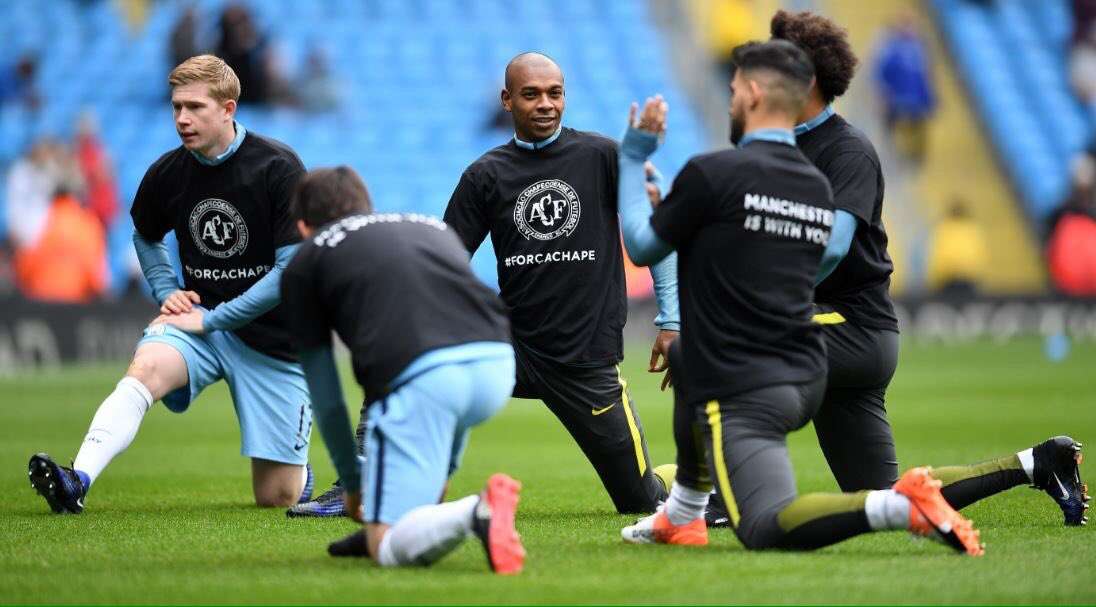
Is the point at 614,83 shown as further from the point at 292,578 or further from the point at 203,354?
the point at 292,578

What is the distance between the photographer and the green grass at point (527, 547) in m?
5.83

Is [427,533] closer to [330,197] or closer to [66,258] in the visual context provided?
[330,197]

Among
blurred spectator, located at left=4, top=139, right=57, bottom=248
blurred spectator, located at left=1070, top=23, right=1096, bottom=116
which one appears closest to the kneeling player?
blurred spectator, located at left=4, top=139, right=57, bottom=248

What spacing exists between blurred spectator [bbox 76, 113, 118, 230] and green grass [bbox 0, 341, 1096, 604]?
10.2 m

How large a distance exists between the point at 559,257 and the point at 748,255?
1947 millimetres

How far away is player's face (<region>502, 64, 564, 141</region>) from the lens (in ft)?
27.6

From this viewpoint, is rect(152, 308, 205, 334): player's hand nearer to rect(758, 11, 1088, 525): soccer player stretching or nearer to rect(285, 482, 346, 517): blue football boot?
rect(285, 482, 346, 517): blue football boot

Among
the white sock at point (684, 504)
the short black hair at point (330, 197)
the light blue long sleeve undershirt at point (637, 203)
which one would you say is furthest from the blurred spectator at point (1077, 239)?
the short black hair at point (330, 197)

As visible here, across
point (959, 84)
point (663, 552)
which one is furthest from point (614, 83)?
point (663, 552)

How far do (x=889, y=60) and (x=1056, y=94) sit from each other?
14.0ft

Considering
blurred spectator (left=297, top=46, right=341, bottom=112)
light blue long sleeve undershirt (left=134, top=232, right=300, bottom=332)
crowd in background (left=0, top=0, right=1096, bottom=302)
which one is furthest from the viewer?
blurred spectator (left=297, top=46, right=341, bottom=112)

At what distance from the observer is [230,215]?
346 inches

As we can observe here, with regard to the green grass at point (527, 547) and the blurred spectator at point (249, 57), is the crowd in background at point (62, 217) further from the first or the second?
the green grass at point (527, 547)

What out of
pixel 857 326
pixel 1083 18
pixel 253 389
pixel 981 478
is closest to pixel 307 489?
pixel 253 389
